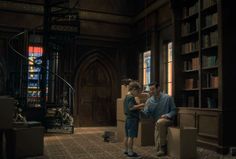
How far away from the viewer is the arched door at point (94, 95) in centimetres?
945

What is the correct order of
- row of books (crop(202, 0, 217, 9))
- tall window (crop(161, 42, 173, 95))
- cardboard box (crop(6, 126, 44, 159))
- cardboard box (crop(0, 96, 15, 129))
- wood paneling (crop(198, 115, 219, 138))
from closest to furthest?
1. cardboard box (crop(0, 96, 15, 129))
2. cardboard box (crop(6, 126, 44, 159))
3. wood paneling (crop(198, 115, 219, 138))
4. row of books (crop(202, 0, 217, 9))
5. tall window (crop(161, 42, 173, 95))

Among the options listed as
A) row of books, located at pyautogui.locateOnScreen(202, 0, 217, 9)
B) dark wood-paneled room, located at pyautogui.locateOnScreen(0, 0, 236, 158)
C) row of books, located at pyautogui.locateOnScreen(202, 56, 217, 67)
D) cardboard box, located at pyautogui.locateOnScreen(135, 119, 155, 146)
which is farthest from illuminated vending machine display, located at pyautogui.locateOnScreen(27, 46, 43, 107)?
row of books, located at pyautogui.locateOnScreen(202, 0, 217, 9)

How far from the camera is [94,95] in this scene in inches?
378

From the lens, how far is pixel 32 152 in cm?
462

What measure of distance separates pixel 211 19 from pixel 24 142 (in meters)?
4.02

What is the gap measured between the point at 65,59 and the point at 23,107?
240cm

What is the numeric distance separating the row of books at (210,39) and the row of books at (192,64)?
16.1 inches

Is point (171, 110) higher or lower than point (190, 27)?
A: lower

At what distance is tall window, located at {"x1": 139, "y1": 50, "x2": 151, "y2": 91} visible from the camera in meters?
8.98

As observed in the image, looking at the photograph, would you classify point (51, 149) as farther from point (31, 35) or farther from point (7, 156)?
point (31, 35)

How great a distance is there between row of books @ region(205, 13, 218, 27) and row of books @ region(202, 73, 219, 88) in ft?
3.21

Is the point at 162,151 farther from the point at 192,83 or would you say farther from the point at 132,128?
the point at 192,83

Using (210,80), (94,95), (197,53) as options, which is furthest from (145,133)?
(94,95)

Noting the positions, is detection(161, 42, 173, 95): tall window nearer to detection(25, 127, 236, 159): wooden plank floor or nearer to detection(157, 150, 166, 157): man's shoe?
detection(25, 127, 236, 159): wooden plank floor
